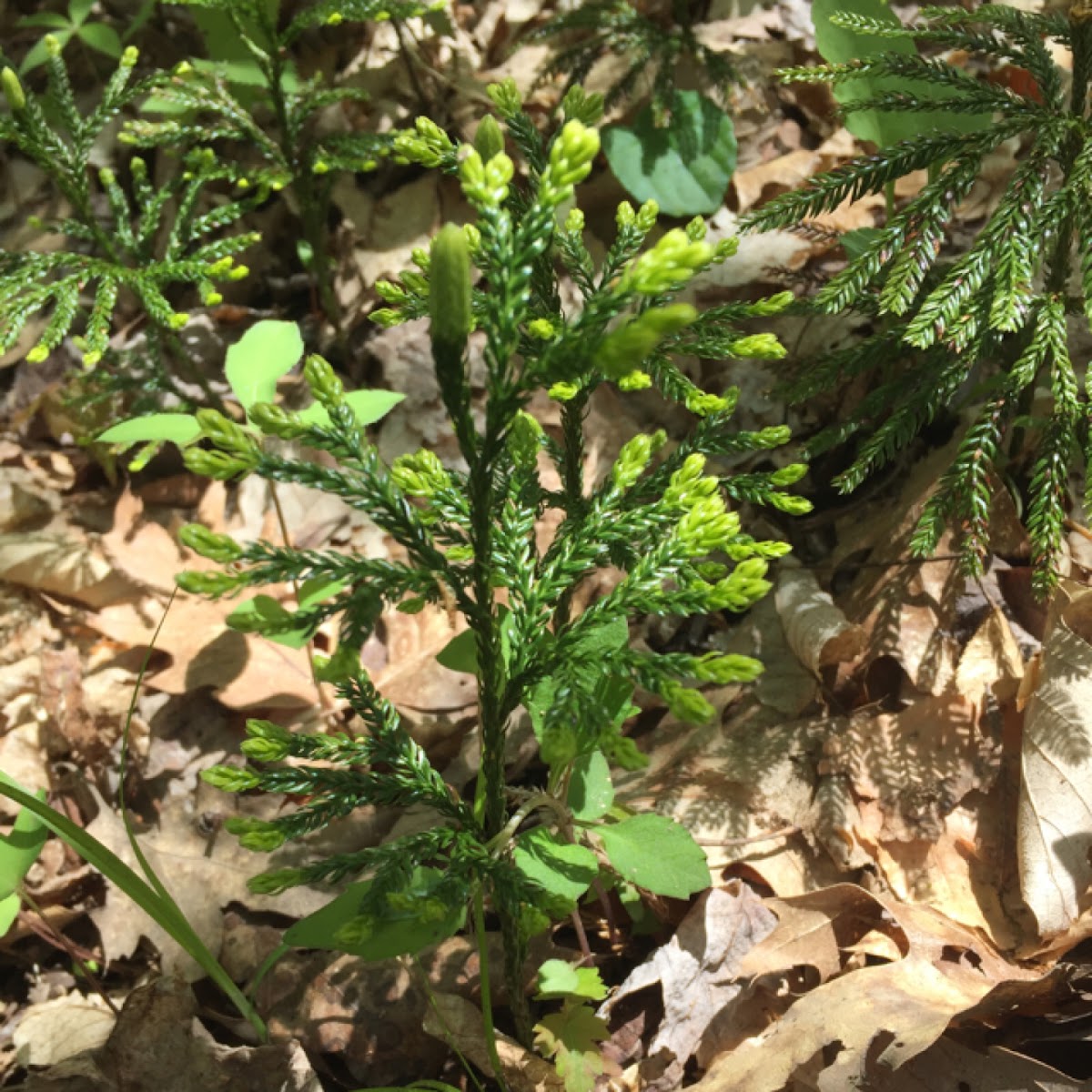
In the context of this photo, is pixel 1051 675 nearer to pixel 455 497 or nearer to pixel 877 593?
pixel 877 593

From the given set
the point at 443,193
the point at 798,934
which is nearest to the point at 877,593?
the point at 798,934

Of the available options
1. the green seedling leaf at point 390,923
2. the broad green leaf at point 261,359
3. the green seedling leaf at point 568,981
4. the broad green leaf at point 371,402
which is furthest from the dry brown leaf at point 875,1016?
the broad green leaf at point 261,359

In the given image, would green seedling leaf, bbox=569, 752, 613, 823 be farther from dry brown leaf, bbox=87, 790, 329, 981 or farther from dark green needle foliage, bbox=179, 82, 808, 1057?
dry brown leaf, bbox=87, 790, 329, 981

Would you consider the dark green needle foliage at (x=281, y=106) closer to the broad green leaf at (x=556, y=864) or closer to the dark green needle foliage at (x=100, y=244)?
the dark green needle foliage at (x=100, y=244)

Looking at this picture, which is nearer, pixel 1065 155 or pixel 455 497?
pixel 455 497

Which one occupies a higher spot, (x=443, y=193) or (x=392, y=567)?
(x=443, y=193)

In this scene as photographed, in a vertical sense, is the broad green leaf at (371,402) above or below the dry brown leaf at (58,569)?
above

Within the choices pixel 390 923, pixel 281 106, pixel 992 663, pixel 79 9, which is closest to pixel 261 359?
pixel 281 106

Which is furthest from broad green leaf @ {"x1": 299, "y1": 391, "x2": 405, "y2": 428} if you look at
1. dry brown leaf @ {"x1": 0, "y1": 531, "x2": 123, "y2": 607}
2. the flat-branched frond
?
dry brown leaf @ {"x1": 0, "y1": 531, "x2": 123, "y2": 607}
